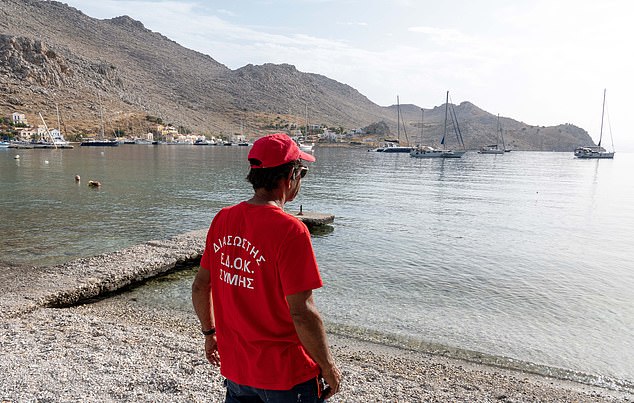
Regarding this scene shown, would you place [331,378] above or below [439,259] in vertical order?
above

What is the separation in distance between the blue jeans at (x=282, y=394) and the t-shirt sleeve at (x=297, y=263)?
63 centimetres

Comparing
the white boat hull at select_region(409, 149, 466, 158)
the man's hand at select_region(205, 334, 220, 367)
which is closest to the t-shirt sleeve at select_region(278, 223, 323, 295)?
the man's hand at select_region(205, 334, 220, 367)

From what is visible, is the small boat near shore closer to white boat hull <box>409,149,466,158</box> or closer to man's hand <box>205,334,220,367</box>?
white boat hull <box>409,149,466,158</box>

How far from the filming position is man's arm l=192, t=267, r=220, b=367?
130 inches

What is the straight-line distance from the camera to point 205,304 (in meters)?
3.40

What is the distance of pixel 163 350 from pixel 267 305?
5501mm

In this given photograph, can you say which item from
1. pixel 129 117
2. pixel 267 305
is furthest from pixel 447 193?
pixel 129 117

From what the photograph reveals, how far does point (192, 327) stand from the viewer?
31.4 ft

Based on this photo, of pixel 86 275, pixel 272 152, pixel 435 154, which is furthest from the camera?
pixel 435 154

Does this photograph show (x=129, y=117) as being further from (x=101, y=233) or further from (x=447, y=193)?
(x=101, y=233)

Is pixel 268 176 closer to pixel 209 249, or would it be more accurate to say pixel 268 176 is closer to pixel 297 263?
pixel 297 263

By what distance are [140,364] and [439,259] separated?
536 inches

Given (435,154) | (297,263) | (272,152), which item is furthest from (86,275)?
(435,154)

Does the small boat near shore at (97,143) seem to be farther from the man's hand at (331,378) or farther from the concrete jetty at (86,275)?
the man's hand at (331,378)
